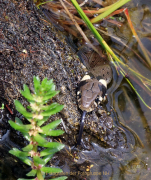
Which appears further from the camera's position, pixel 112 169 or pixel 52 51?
pixel 52 51

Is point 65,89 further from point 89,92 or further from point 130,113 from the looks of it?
point 130,113

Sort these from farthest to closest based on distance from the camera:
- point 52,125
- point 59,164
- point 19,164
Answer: point 59,164
point 19,164
point 52,125

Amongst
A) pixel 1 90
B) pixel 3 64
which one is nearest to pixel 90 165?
pixel 1 90

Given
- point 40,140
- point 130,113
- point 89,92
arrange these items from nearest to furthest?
point 40,140 → point 89,92 → point 130,113

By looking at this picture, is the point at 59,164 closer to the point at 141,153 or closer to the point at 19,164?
the point at 19,164

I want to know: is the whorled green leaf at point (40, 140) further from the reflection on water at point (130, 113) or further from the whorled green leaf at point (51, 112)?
the reflection on water at point (130, 113)

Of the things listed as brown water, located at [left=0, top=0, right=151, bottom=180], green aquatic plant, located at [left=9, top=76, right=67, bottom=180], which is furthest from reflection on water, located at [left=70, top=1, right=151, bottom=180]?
green aquatic plant, located at [left=9, top=76, right=67, bottom=180]

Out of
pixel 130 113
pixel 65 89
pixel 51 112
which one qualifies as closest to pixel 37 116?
pixel 51 112

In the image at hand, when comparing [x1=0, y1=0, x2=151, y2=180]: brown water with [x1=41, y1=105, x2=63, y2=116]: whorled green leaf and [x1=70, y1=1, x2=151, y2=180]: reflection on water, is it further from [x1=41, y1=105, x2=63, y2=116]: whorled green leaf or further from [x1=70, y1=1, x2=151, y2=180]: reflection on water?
[x1=41, y1=105, x2=63, y2=116]: whorled green leaf

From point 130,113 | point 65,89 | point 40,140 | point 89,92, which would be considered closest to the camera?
point 40,140

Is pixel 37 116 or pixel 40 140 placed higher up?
pixel 37 116

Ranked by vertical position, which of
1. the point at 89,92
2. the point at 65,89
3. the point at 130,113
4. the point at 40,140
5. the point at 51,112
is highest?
the point at 51,112
